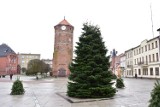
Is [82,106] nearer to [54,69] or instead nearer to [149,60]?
[149,60]

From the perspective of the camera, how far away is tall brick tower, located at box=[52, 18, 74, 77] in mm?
76062

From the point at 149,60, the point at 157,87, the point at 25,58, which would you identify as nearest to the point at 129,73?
the point at 149,60

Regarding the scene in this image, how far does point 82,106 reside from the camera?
11.7 meters

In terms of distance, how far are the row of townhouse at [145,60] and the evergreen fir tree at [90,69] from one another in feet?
120

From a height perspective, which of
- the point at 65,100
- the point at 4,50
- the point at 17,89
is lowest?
the point at 65,100

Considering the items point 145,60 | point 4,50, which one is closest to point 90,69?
point 145,60

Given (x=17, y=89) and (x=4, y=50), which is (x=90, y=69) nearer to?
(x=17, y=89)

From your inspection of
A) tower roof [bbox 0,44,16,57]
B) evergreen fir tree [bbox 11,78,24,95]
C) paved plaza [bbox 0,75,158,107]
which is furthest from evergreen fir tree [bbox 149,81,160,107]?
tower roof [bbox 0,44,16,57]

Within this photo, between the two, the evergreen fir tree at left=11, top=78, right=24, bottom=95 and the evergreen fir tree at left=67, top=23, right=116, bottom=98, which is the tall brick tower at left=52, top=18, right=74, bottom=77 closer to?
the evergreen fir tree at left=11, top=78, right=24, bottom=95

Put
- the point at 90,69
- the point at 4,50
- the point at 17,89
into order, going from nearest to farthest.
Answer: the point at 90,69, the point at 17,89, the point at 4,50

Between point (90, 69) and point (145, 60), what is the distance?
46.8 meters

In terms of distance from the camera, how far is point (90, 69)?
15070 millimetres

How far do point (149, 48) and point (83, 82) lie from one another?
44432 mm

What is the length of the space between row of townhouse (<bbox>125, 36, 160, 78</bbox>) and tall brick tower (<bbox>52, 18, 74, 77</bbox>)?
1917 centimetres
